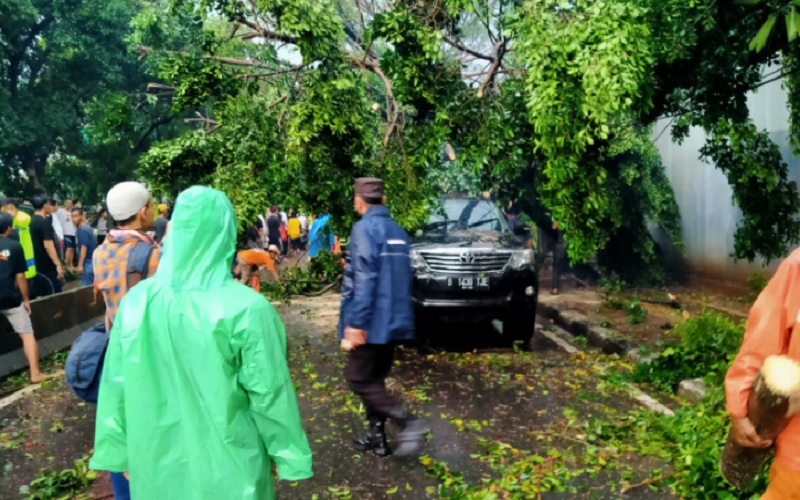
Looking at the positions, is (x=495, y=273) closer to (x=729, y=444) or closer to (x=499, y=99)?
(x=499, y=99)

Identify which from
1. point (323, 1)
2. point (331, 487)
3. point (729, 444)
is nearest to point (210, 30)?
point (323, 1)

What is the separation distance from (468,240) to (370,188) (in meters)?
4.66

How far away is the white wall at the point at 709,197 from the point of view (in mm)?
12031

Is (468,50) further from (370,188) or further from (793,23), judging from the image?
(793,23)

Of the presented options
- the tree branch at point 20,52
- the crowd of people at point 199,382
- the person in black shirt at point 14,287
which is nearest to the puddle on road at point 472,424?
the crowd of people at point 199,382

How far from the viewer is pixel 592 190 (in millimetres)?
7898

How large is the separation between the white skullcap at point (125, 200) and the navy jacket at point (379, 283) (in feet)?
5.63

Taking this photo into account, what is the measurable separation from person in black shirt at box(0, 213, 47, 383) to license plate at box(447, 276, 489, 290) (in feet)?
16.0

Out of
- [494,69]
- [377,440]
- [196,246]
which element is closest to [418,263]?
[494,69]

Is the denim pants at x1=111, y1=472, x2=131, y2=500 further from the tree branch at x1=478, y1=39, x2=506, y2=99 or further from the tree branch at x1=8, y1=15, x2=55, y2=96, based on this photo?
the tree branch at x1=8, y1=15, x2=55, y2=96

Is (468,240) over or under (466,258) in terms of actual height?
over

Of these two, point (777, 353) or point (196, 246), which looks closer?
point (777, 353)

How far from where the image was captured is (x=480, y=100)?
372 inches

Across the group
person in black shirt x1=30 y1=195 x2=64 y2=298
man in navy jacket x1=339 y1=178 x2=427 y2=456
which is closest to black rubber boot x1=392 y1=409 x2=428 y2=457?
man in navy jacket x1=339 y1=178 x2=427 y2=456
